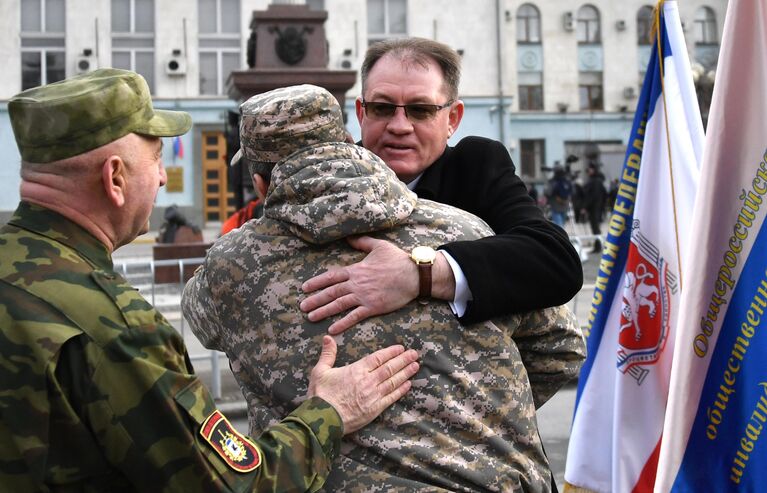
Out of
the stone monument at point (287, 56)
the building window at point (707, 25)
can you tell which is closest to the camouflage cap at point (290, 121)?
the stone monument at point (287, 56)

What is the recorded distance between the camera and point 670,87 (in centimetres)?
387

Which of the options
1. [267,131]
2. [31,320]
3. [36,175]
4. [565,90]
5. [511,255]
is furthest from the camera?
[565,90]

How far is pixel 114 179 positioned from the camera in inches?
64.1

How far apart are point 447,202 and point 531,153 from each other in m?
37.0

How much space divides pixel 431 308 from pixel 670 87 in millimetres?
2416

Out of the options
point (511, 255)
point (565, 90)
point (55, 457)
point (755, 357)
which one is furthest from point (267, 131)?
point (565, 90)

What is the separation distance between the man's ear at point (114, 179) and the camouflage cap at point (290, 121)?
0.32 meters

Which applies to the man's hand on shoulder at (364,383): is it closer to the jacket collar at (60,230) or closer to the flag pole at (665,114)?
the jacket collar at (60,230)

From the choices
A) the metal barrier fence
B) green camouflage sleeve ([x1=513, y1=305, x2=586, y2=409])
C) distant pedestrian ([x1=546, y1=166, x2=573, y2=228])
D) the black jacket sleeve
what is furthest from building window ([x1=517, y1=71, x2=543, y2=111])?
green camouflage sleeve ([x1=513, y1=305, x2=586, y2=409])

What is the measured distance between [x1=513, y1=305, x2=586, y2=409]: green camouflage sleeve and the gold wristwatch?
278 millimetres

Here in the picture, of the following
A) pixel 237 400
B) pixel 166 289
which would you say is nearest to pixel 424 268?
pixel 237 400

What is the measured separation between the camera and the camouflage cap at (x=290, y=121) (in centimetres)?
183

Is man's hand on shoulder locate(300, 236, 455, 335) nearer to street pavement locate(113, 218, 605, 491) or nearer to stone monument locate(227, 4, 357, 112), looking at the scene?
street pavement locate(113, 218, 605, 491)

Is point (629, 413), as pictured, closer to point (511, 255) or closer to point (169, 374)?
point (511, 255)
